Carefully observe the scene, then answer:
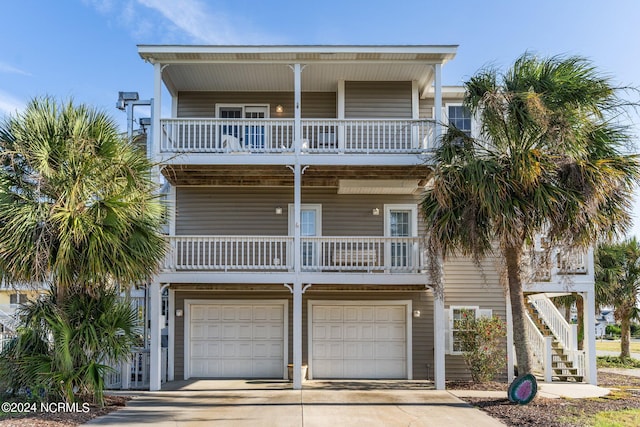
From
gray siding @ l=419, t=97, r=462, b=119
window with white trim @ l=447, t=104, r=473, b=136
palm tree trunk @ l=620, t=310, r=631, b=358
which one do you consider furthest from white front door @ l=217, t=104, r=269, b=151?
palm tree trunk @ l=620, t=310, r=631, b=358

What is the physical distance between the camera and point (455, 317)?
49.8 ft

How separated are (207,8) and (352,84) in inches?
184

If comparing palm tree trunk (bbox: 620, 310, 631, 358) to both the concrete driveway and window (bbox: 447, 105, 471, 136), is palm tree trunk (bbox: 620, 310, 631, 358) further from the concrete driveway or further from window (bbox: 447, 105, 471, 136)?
the concrete driveway

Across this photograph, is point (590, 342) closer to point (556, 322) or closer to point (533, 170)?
point (556, 322)

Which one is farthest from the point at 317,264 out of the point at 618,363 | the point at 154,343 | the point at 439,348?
the point at 618,363

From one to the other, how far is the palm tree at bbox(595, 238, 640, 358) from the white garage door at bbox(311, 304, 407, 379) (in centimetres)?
952

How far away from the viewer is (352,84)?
15.7 m

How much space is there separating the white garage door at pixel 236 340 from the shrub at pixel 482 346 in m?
4.92

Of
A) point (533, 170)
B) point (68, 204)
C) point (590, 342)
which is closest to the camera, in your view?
point (68, 204)

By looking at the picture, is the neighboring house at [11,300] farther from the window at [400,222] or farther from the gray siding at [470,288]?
the gray siding at [470,288]

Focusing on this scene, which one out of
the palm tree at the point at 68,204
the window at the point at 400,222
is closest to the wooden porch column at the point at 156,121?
the palm tree at the point at 68,204

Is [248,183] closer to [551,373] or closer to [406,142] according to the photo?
[406,142]

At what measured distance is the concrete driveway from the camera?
31.6ft

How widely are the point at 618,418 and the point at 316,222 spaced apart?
8.54 meters
